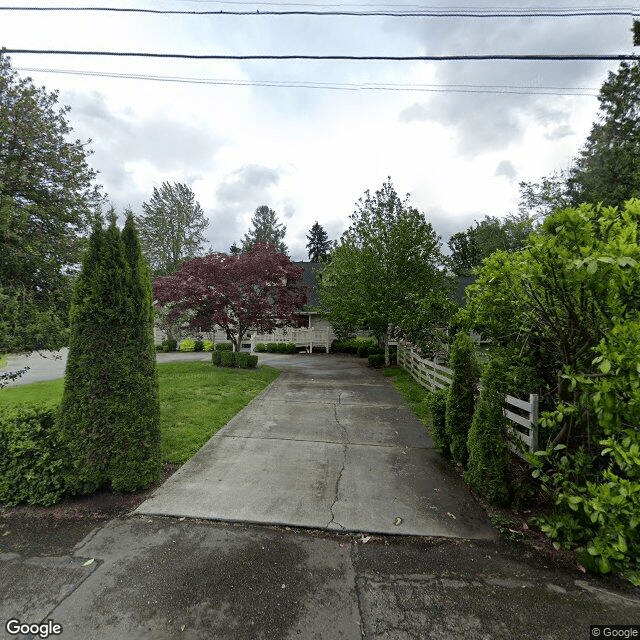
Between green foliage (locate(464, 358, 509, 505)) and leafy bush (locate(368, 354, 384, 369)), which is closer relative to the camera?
green foliage (locate(464, 358, 509, 505))

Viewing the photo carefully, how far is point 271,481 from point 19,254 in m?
3.86

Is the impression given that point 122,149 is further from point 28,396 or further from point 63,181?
point 28,396

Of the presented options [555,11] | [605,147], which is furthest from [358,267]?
[605,147]

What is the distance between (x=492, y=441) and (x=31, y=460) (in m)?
4.38

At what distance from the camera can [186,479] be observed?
12.7 feet

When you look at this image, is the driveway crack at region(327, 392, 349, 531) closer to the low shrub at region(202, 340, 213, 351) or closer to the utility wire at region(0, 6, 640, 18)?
the utility wire at region(0, 6, 640, 18)

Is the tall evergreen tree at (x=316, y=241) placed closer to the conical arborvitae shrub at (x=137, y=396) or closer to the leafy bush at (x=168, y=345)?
the leafy bush at (x=168, y=345)

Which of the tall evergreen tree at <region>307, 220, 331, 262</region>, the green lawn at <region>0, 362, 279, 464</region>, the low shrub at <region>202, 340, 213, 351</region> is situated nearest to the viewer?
the green lawn at <region>0, 362, 279, 464</region>

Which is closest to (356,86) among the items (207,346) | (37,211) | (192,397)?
(37,211)

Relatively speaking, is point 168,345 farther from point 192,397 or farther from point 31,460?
point 31,460

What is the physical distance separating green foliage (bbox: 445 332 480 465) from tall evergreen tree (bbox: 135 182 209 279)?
25.4 metres

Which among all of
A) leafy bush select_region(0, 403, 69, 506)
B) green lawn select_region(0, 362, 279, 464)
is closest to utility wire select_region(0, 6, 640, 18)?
leafy bush select_region(0, 403, 69, 506)

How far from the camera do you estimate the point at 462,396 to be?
13.9 feet

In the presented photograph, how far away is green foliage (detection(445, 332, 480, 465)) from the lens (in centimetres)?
421
